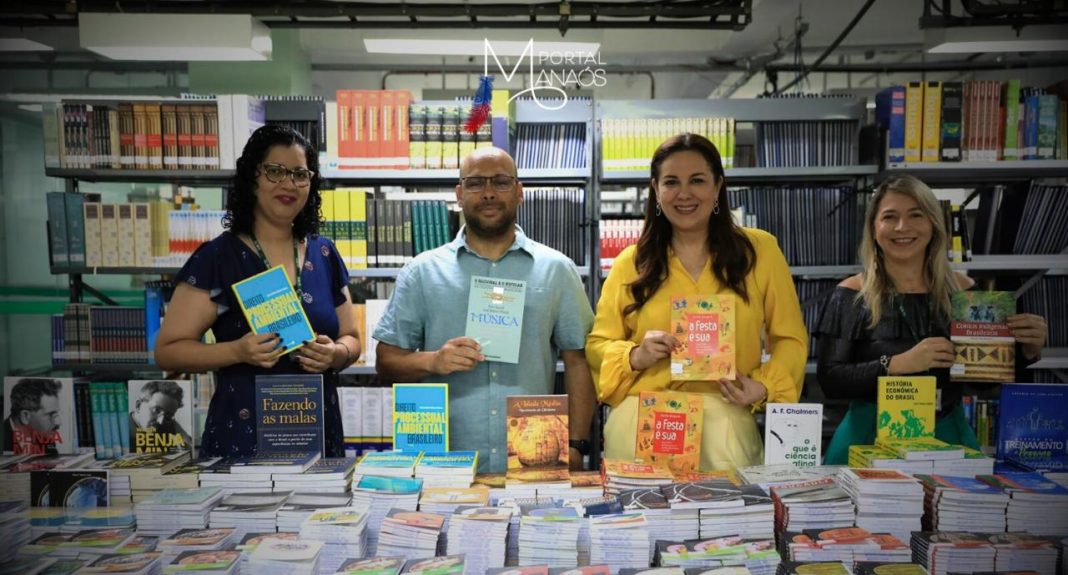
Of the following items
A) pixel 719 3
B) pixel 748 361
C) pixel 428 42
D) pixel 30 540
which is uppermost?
pixel 719 3

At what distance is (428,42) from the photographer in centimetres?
519

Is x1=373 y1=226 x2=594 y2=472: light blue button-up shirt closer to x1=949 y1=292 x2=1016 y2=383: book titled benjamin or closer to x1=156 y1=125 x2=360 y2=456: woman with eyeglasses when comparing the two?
x1=156 y1=125 x2=360 y2=456: woman with eyeglasses

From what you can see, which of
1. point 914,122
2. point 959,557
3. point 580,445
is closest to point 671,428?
point 580,445

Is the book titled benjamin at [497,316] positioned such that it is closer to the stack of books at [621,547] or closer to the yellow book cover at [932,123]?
the stack of books at [621,547]

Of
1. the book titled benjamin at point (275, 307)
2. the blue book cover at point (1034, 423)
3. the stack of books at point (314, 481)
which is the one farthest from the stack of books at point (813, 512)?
the book titled benjamin at point (275, 307)

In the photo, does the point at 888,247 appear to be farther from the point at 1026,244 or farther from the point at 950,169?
the point at 1026,244

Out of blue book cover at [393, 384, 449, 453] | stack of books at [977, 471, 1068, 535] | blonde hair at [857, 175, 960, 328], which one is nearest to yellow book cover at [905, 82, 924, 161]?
blonde hair at [857, 175, 960, 328]

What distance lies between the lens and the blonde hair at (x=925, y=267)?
2330 mm

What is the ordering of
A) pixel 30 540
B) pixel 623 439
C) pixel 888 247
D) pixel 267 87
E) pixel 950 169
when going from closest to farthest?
pixel 30 540 < pixel 623 439 < pixel 888 247 < pixel 950 169 < pixel 267 87

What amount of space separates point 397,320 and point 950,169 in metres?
3.33

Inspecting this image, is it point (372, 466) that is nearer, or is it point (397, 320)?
point (372, 466)

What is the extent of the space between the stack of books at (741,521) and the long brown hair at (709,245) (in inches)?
29.6

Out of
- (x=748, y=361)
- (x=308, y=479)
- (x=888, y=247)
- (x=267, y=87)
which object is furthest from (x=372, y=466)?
(x=267, y=87)

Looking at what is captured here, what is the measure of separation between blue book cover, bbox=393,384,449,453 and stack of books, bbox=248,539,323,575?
455 millimetres
